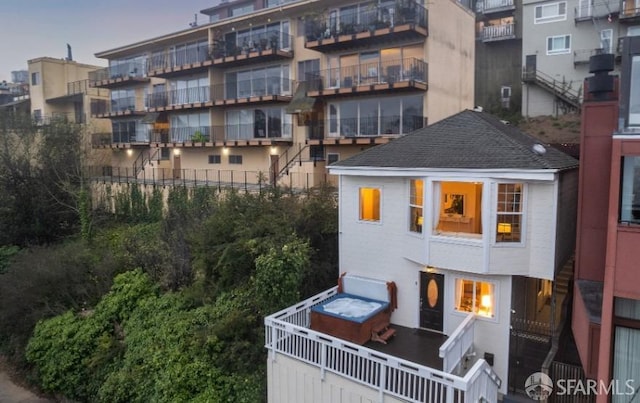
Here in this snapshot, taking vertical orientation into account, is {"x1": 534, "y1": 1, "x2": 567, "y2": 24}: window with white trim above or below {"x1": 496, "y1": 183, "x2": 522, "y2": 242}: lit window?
above

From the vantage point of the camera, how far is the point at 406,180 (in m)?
12.4

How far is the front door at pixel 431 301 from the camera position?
39.8 feet

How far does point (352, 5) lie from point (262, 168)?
1110cm

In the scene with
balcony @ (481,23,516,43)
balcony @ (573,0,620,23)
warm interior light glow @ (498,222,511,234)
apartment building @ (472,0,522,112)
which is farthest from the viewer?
balcony @ (481,23,516,43)

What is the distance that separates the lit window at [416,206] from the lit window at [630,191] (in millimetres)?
5378

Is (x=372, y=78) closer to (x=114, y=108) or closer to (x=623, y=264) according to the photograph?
(x=623, y=264)

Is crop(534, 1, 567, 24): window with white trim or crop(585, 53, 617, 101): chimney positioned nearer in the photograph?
crop(585, 53, 617, 101): chimney

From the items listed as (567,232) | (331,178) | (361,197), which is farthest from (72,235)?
(567,232)

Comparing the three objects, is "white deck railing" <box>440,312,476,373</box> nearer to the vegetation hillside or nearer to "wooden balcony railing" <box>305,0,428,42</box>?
the vegetation hillside

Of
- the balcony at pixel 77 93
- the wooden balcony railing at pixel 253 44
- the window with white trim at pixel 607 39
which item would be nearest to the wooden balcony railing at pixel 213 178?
the wooden balcony railing at pixel 253 44

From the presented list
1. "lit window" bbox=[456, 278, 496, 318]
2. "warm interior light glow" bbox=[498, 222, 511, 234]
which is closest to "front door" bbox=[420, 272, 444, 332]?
"lit window" bbox=[456, 278, 496, 318]

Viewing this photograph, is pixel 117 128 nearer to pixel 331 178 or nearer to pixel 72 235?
pixel 72 235

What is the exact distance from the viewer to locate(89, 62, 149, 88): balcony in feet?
114

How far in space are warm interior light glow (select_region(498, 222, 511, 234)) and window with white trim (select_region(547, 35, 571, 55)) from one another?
24.4m
